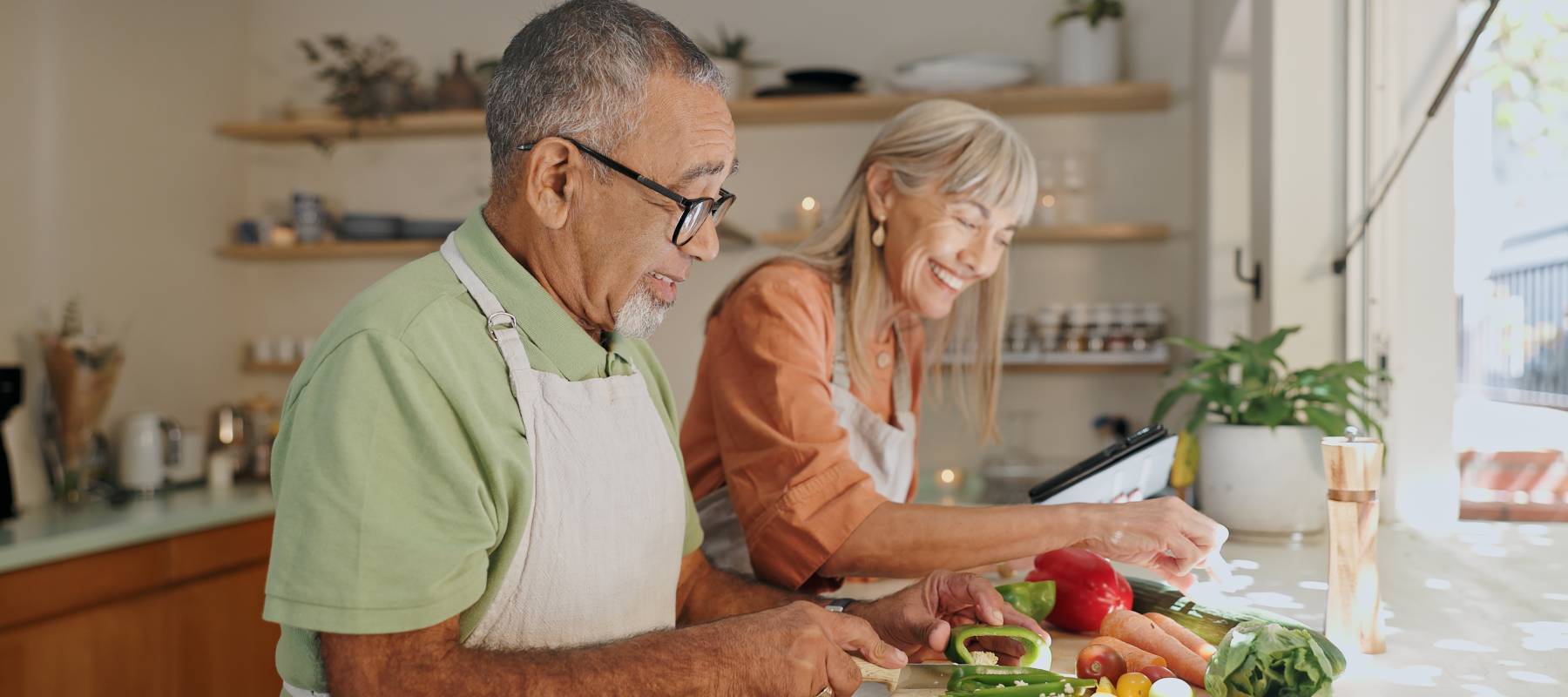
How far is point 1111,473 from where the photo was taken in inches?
51.8

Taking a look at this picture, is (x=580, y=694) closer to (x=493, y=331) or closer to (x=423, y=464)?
(x=423, y=464)

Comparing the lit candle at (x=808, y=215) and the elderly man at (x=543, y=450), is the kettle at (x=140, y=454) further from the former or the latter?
the elderly man at (x=543, y=450)

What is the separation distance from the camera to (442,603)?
32.7 inches

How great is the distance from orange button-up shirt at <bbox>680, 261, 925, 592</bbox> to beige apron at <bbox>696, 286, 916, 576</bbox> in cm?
5

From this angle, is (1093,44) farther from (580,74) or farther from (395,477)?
(395,477)

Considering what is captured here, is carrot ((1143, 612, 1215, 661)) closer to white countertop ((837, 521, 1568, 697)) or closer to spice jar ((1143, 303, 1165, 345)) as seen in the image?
white countertop ((837, 521, 1568, 697))

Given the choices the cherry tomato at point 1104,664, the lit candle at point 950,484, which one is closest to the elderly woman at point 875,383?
the cherry tomato at point 1104,664

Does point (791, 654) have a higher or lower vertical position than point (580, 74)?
lower

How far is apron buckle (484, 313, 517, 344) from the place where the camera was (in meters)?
0.96

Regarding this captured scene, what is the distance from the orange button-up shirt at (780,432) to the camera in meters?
1.29

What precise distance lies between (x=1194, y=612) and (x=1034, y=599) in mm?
159

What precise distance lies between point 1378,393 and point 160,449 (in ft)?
10.1

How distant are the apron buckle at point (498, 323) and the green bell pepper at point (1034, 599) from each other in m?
0.59

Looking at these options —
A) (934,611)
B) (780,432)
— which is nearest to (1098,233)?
(780,432)
